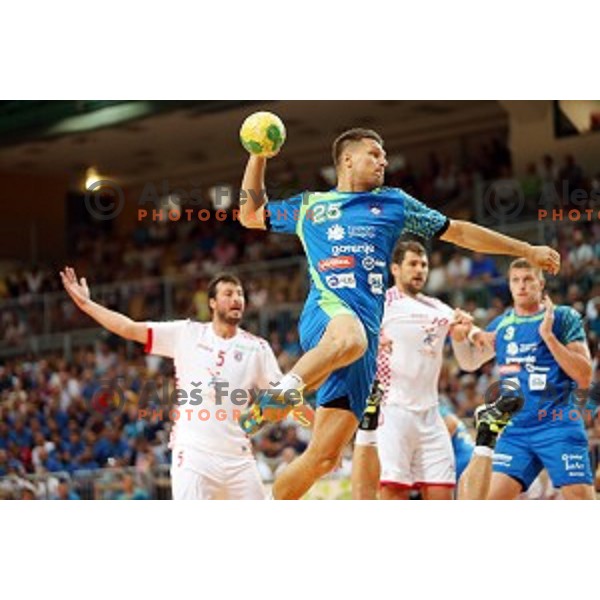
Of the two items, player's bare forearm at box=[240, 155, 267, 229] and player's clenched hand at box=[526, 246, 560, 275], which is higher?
player's bare forearm at box=[240, 155, 267, 229]

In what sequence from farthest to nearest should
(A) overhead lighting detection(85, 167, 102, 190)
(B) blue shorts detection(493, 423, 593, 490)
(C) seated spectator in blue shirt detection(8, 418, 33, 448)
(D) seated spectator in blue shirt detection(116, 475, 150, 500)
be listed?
(A) overhead lighting detection(85, 167, 102, 190), (C) seated spectator in blue shirt detection(8, 418, 33, 448), (D) seated spectator in blue shirt detection(116, 475, 150, 500), (B) blue shorts detection(493, 423, 593, 490)

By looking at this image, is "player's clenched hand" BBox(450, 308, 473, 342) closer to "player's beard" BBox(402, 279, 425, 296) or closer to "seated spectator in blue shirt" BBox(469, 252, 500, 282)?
"player's beard" BBox(402, 279, 425, 296)

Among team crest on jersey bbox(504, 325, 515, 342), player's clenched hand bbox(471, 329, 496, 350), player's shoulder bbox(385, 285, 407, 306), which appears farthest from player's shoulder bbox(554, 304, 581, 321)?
player's shoulder bbox(385, 285, 407, 306)

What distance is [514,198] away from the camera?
60.8ft

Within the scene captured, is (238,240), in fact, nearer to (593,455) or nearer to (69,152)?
(69,152)

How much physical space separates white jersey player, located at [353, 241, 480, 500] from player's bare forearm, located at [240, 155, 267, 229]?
5.63 ft

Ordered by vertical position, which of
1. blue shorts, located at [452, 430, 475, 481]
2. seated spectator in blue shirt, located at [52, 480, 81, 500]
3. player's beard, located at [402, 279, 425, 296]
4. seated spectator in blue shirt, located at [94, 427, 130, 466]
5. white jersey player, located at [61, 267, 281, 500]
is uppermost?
player's beard, located at [402, 279, 425, 296]

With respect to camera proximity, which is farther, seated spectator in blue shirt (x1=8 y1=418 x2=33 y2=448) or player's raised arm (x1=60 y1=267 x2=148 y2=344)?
seated spectator in blue shirt (x1=8 y1=418 x2=33 y2=448)

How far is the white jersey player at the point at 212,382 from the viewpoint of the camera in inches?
426

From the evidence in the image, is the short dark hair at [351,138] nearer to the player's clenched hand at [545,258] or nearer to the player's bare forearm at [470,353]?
the player's clenched hand at [545,258]

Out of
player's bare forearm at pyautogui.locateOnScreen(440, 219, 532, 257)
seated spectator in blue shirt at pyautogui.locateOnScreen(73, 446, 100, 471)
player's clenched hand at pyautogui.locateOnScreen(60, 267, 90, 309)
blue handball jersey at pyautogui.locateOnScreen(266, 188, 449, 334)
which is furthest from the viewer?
seated spectator in blue shirt at pyautogui.locateOnScreen(73, 446, 100, 471)

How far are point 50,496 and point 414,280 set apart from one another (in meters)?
5.70

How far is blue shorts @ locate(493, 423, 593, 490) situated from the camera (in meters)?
11.3

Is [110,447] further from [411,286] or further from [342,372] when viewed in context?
[342,372]
